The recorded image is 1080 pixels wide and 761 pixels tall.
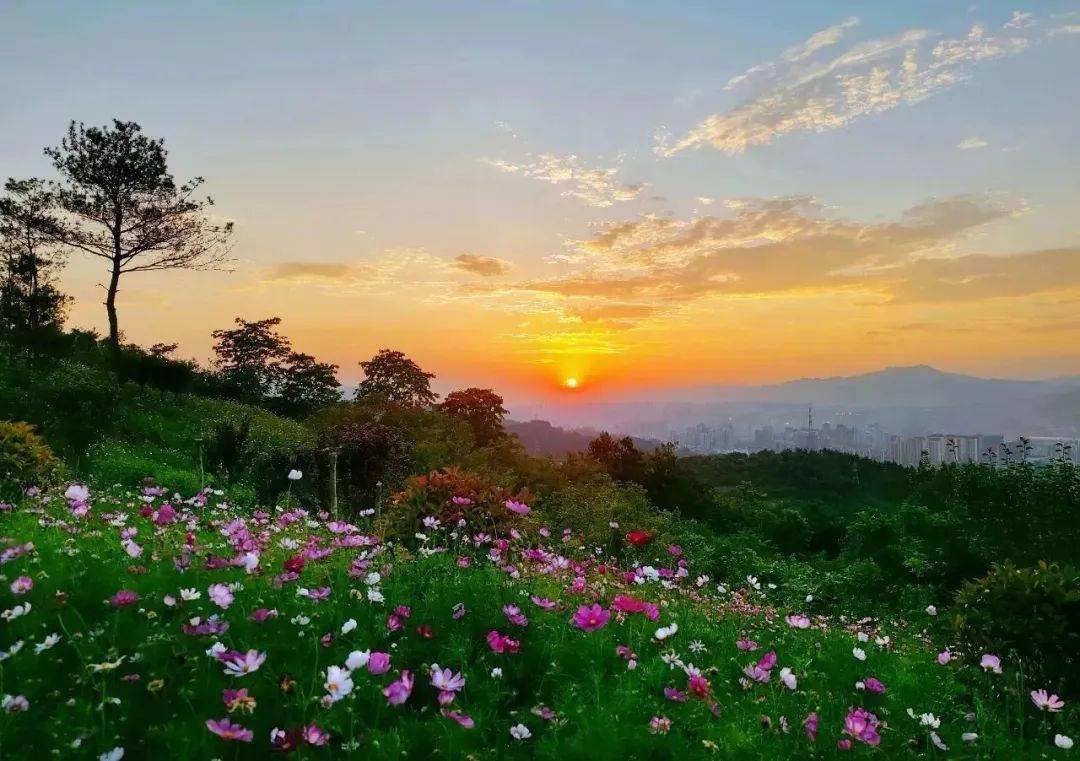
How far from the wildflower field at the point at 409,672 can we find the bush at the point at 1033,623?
0.47 ft

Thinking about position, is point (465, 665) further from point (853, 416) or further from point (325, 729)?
point (853, 416)

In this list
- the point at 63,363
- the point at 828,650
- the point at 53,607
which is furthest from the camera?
the point at 63,363

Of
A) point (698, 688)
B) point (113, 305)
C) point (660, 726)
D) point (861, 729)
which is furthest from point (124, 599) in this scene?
point (113, 305)

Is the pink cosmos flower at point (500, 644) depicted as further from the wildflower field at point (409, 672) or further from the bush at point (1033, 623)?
the bush at point (1033, 623)

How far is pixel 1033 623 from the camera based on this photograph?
476 centimetres

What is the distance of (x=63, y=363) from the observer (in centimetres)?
2091

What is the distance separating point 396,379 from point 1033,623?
42.4 meters

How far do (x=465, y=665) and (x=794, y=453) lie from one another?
131ft

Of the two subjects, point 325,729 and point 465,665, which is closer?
point 325,729

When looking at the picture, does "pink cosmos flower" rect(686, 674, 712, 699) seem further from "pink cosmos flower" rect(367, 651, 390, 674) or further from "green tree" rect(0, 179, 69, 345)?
"green tree" rect(0, 179, 69, 345)

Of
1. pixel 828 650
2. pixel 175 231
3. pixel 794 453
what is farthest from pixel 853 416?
pixel 828 650

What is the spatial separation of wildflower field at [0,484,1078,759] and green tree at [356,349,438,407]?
40.1m

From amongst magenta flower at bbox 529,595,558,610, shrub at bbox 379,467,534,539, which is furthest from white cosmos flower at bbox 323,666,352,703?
shrub at bbox 379,467,534,539

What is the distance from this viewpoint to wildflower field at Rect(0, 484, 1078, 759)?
2.92 metres
